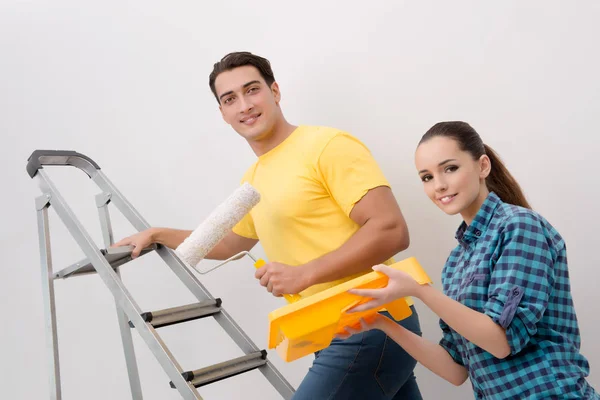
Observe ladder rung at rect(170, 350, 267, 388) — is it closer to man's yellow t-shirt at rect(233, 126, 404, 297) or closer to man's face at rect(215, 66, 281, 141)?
man's yellow t-shirt at rect(233, 126, 404, 297)

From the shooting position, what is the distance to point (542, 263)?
4.10ft

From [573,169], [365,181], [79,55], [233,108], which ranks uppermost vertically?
[79,55]

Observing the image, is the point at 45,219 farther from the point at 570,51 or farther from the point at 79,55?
the point at 570,51

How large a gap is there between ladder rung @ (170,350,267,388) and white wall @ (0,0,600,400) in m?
0.61

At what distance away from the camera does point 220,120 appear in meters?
2.84

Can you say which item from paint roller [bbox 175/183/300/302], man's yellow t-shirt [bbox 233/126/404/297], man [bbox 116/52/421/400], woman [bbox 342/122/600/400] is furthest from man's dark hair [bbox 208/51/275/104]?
woman [bbox 342/122/600/400]

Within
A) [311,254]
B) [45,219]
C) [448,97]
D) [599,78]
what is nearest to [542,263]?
[311,254]

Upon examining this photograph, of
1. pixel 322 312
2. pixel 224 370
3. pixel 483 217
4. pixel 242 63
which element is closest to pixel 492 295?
pixel 483 217

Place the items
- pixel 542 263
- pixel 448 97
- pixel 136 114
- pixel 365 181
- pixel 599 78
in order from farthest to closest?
pixel 136 114 → pixel 448 97 → pixel 599 78 → pixel 365 181 → pixel 542 263

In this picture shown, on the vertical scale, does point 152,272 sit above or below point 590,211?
above

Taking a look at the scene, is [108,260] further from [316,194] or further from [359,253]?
[359,253]

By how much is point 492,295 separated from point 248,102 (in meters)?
1.03

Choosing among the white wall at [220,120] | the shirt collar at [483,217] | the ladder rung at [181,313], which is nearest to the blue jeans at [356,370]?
the shirt collar at [483,217]

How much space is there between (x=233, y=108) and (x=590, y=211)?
3.77ft
